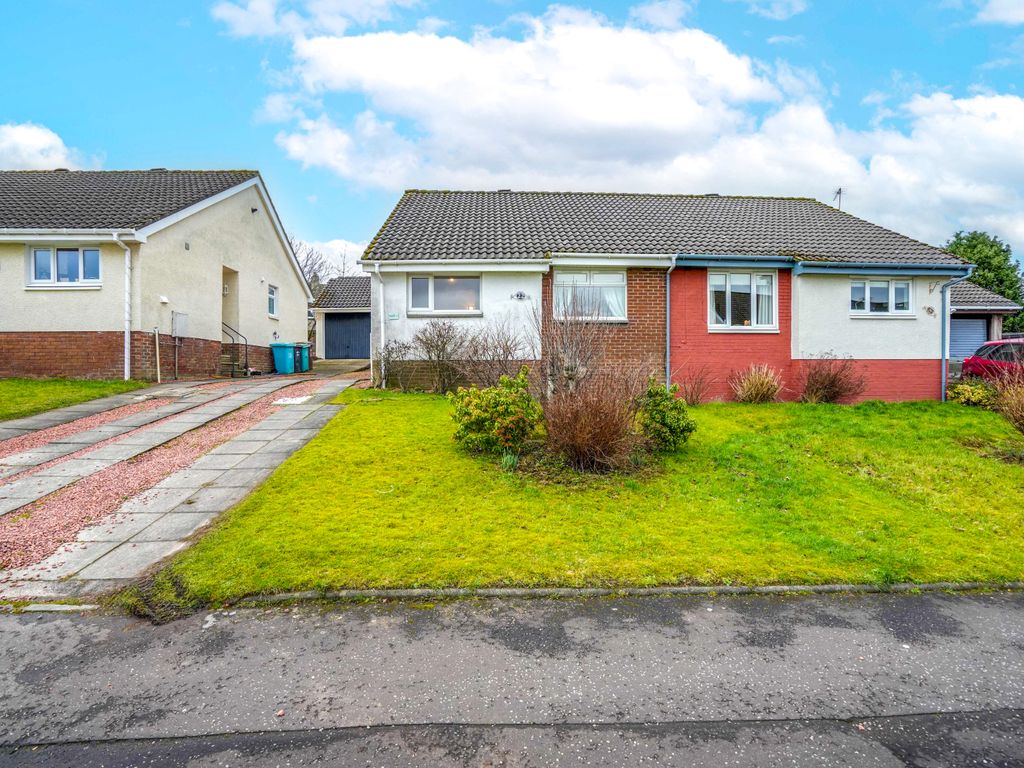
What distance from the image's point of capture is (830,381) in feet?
39.9

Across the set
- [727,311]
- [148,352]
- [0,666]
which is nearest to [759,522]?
[0,666]

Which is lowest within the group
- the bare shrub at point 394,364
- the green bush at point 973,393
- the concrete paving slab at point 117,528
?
the concrete paving slab at point 117,528

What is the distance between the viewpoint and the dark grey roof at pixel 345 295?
27.9 meters

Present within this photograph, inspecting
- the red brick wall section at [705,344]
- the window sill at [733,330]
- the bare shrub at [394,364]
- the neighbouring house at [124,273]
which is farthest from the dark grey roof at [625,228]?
the neighbouring house at [124,273]

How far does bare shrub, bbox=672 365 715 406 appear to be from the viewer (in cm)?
1196

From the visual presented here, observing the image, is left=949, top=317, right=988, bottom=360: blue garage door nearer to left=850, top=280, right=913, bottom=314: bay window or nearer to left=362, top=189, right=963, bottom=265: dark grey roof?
left=362, top=189, right=963, bottom=265: dark grey roof

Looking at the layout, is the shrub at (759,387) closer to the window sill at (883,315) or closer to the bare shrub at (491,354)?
the window sill at (883,315)

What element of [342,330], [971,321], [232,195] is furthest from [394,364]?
[971,321]

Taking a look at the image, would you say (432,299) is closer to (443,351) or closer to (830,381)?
(443,351)

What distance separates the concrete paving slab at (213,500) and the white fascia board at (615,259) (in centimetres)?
877

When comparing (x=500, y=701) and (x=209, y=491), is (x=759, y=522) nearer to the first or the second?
(x=500, y=701)

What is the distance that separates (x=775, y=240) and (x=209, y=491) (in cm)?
1407

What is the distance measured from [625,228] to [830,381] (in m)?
6.40

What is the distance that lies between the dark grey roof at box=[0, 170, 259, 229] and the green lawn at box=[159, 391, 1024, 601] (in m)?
11.2
